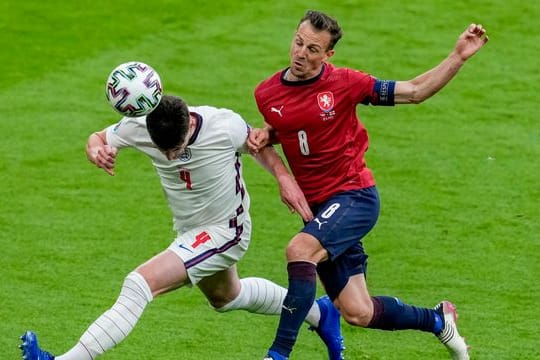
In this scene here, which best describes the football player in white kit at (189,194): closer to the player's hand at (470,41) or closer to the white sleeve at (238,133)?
the white sleeve at (238,133)

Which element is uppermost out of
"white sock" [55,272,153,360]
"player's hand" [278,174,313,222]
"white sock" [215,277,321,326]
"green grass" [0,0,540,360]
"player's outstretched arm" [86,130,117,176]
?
"player's outstretched arm" [86,130,117,176]

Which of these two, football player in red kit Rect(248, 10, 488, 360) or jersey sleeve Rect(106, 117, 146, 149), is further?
jersey sleeve Rect(106, 117, 146, 149)

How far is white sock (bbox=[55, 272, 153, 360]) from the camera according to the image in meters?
7.84

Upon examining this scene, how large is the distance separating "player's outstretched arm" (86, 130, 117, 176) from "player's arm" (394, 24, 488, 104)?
1692 millimetres

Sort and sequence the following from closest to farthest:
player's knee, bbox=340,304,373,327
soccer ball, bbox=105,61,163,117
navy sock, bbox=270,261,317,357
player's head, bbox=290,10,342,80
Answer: soccer ball, bbox=105,61,163,117 → navy sock, bbox=270,261,317,357 → player's head, bbox=290,10,342,80 → player's knee, bbox=340,304,373,327

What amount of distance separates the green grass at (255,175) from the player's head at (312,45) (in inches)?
75.2

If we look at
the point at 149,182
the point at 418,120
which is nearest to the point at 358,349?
the point at 149,182

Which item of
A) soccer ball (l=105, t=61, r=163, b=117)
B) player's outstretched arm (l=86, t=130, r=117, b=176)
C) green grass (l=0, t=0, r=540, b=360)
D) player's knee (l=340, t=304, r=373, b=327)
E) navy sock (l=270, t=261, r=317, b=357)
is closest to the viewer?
soccer ball (l=105, t=61, r=163, b=117)

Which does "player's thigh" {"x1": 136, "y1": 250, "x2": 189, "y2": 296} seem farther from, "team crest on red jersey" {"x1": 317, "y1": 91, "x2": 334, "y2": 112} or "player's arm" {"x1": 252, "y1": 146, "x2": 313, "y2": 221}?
"team crest on red jersey" {"x1": 317, "y1": 91, "x2": 334, "y2": 112}

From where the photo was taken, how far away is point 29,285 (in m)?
10.2

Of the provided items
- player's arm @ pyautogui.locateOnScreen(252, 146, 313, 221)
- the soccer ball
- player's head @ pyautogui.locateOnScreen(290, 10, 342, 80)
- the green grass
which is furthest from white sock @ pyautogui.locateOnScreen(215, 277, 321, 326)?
the soccer ball

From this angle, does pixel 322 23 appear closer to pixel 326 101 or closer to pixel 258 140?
pixel 326 101

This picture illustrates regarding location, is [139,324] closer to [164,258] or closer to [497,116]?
[164,258]

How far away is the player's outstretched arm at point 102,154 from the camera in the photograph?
26.4ft
